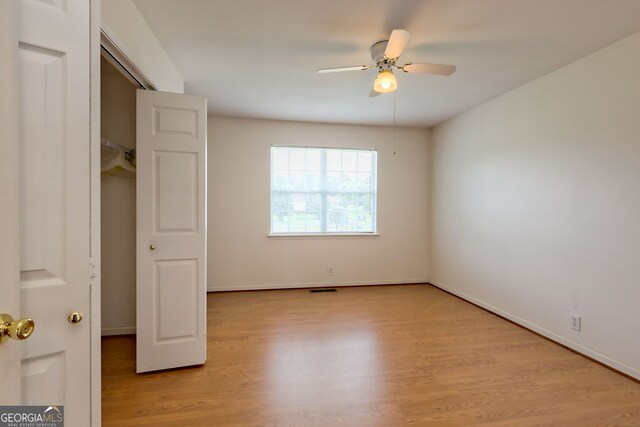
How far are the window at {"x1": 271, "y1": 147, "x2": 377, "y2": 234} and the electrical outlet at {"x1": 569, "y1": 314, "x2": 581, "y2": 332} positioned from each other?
8.85ft

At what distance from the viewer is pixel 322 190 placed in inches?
185

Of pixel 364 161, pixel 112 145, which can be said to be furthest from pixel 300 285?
pixel 112 145

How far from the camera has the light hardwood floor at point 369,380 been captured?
1.79 metres

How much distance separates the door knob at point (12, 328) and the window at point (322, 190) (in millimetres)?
3799

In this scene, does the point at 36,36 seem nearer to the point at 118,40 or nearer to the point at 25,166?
the point at 25,166

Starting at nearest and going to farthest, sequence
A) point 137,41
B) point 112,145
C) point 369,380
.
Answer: point 137,41 → point 369,380 → point 112,145

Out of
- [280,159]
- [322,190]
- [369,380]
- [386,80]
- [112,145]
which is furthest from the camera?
[322,190]

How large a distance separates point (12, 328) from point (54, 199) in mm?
396

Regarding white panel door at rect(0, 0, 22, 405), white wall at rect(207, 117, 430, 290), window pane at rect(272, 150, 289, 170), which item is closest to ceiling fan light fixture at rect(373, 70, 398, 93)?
white panel door at rect(0, 0, 22, 405)

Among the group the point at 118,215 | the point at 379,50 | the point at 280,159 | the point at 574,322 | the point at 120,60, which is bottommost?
the point at 574,322

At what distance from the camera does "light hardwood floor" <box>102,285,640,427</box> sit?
1.79m

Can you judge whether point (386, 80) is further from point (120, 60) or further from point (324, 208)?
point (324, 208)

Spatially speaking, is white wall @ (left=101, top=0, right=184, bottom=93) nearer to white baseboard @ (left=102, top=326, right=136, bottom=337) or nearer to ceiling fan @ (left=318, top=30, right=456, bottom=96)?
ceiling fan @ (left=318, top=30, right=456, bottom=96)

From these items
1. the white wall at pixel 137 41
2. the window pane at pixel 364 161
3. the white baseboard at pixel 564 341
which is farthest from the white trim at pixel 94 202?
the window pane at pixel 364 161
